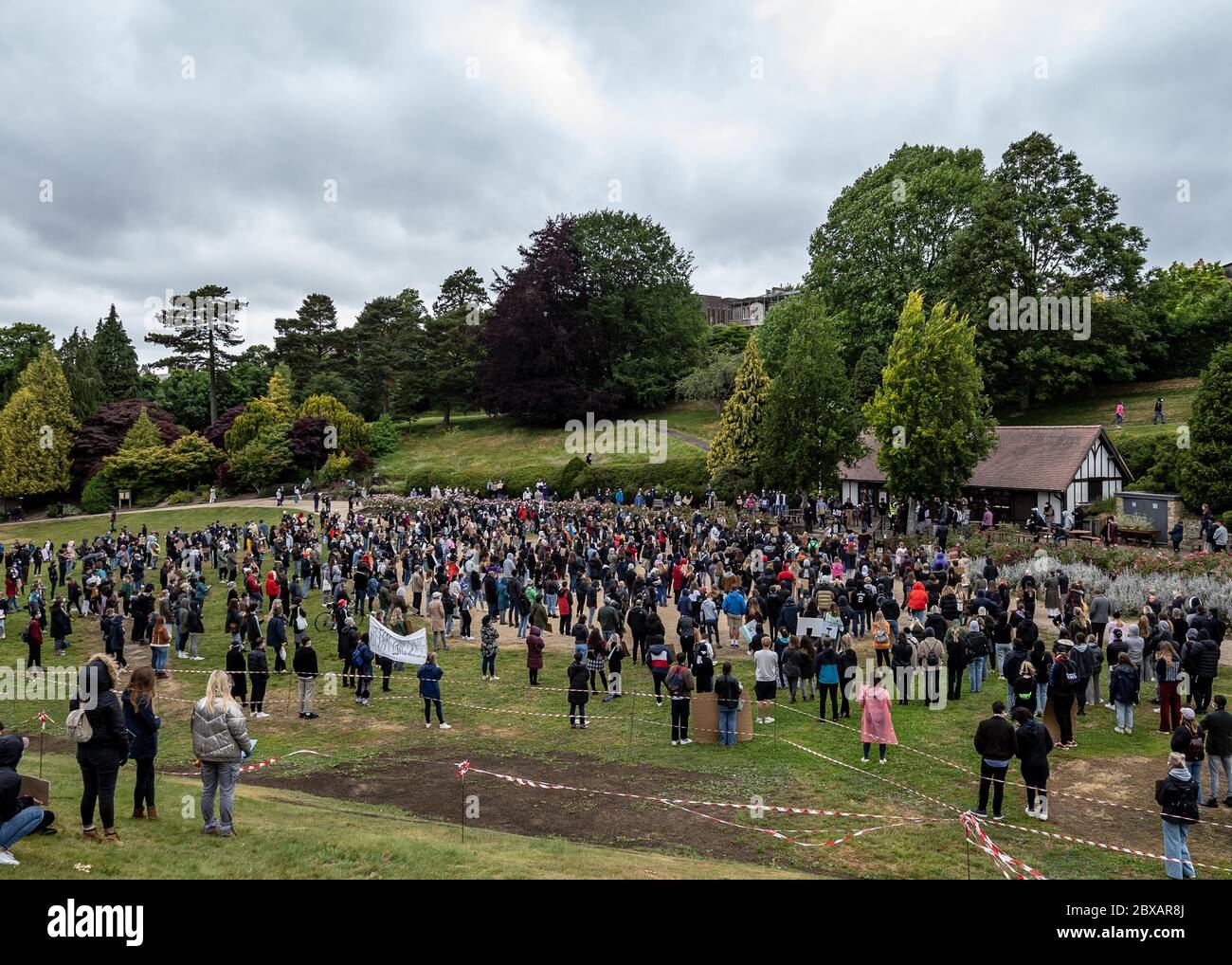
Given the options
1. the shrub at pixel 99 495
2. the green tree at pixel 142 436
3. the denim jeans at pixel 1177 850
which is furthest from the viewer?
the green tree at pixel 142 436

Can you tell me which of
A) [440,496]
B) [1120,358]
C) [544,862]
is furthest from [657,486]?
[544,862]

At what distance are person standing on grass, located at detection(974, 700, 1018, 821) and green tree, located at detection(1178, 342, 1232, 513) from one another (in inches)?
1053

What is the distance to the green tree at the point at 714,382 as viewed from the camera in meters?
58.5

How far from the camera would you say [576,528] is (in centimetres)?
3197

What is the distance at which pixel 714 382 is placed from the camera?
58938 millimetres

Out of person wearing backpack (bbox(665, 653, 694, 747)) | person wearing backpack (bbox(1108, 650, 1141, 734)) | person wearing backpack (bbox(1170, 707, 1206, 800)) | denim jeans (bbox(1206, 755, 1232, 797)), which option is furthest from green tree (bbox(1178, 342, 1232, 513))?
person wearing backpack (bbox(665, 653, 694, 747))

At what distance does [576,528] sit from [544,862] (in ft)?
77.7

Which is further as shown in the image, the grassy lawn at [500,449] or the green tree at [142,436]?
the green tree at [142,436]

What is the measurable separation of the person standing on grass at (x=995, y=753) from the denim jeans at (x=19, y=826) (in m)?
9.79

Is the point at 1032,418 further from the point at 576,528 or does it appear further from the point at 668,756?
the point at 668,756

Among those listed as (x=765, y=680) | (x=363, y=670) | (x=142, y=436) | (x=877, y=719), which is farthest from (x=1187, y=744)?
(x=142, y=436)

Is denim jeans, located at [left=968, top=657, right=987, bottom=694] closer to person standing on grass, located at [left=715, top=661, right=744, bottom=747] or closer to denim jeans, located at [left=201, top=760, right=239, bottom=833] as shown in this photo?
person standing on grass, located at [left=715, top=661, right=744, bottom=747]

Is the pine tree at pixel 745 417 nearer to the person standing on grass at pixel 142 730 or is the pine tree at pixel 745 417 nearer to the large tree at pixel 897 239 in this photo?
the large tree at pixel 897 239

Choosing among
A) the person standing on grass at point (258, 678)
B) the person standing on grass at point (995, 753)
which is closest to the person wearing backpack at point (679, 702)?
the person standing on grass at point (995, 753)
